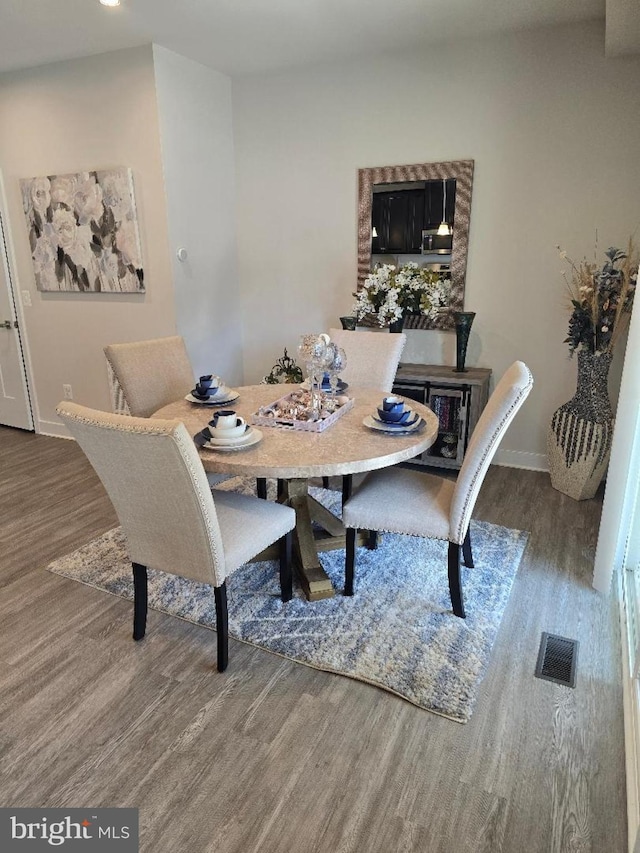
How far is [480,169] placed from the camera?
3445mm

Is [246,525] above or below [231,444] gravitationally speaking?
below

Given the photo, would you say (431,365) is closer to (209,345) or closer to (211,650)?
(209,345)

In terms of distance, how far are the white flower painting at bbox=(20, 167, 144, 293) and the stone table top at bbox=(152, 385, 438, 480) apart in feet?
6.18

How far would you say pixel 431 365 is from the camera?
383 centimetres

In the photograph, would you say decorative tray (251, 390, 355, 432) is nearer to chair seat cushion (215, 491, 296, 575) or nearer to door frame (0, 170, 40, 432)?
chair seat cushion (215, 491, 296, 575)

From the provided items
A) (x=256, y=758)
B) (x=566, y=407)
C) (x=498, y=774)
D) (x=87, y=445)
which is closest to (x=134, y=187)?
(x=87, y=445)

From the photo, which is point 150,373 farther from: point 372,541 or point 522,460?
point 522,460

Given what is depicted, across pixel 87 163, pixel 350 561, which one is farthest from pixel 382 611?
pixel 87 163

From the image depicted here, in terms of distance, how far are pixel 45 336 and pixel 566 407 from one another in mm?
3882

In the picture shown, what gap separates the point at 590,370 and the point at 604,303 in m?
0.38

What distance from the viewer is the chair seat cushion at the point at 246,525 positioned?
1.89 meters

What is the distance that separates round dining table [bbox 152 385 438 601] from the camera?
5.96 ft

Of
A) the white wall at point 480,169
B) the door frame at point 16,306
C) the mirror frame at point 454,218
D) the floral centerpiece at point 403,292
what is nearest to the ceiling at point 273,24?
the white wall at point 480,169

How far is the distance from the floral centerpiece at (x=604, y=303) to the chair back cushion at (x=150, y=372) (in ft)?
7.24
